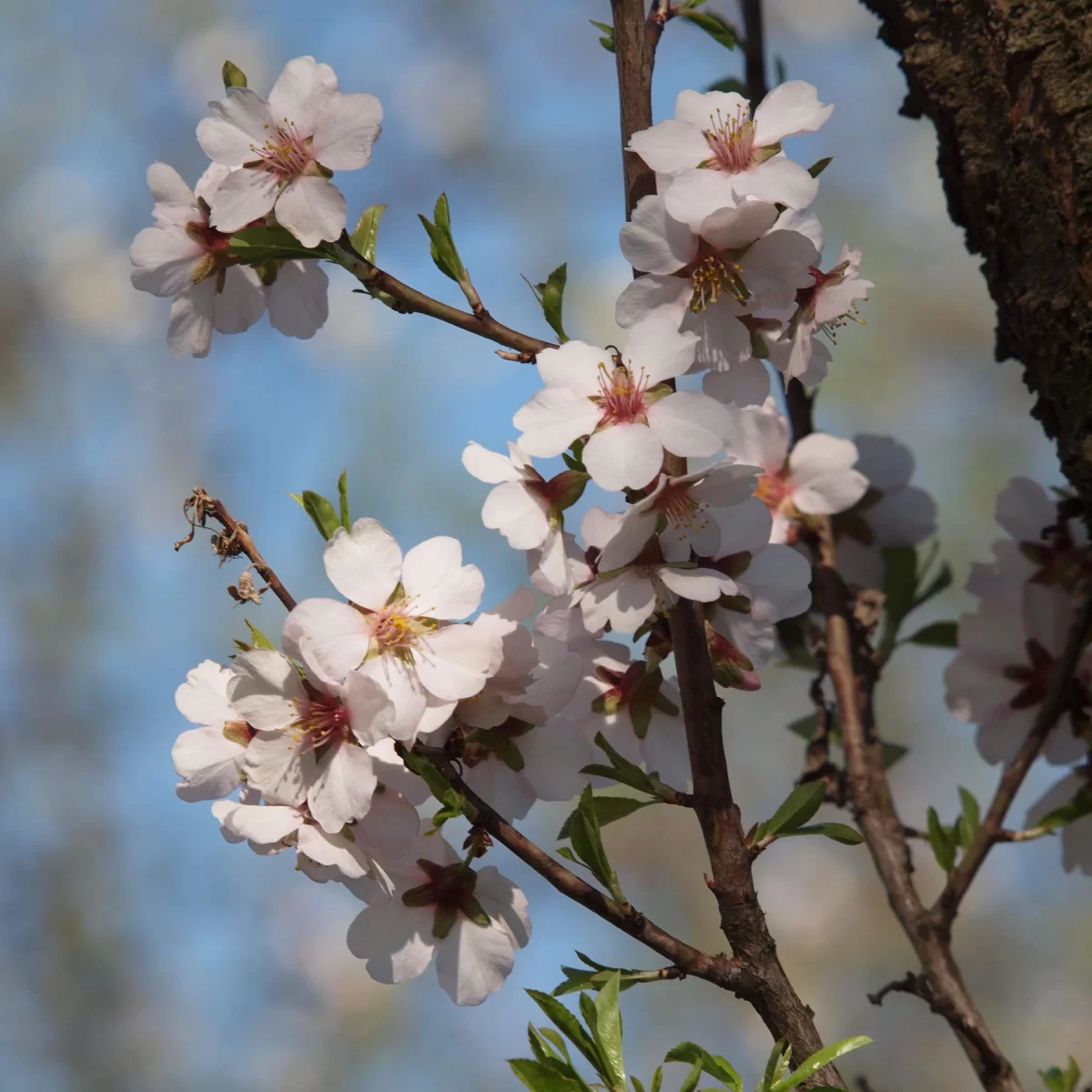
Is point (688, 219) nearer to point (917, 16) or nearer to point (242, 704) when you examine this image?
point (242, 704)

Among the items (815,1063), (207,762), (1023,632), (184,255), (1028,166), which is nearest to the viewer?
(815,1063)

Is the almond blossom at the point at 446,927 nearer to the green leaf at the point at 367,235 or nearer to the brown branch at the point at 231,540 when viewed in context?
the brown branch at the point at 231,540

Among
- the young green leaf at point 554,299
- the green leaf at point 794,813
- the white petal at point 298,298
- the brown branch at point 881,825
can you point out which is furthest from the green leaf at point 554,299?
the brown branch at point 881,825

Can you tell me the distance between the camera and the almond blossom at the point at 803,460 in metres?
1.12

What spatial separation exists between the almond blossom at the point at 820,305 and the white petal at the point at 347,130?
0.31 meters

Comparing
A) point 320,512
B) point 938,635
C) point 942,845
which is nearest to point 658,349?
point 320,512

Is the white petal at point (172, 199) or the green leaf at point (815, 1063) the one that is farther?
the white petal at point (172, 199)

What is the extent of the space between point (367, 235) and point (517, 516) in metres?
0.26

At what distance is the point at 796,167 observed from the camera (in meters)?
0.69

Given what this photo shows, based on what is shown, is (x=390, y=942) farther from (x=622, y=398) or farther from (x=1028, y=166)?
(x=1028, y=166)

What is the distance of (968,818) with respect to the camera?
1.06 m

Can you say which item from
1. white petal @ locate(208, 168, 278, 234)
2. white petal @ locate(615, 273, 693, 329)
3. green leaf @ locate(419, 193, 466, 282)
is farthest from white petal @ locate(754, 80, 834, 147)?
white petal @ locate(208, 168, 278, 234)

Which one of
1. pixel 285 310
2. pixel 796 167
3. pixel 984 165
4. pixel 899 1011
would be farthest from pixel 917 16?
pixel 899 1011

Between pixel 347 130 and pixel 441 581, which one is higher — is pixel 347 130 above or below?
above
